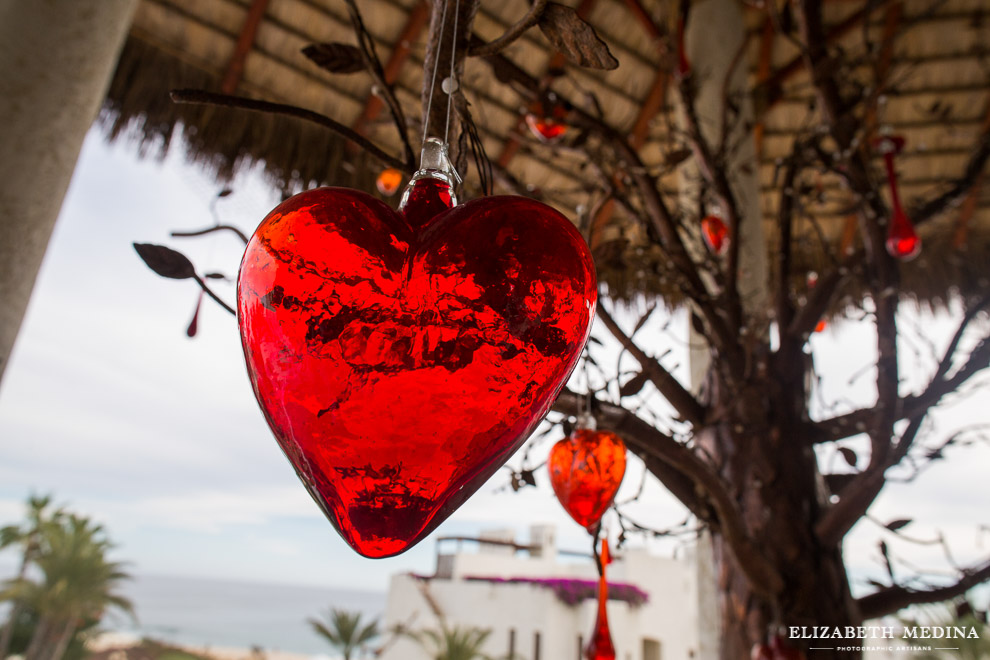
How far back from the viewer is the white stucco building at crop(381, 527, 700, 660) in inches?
291

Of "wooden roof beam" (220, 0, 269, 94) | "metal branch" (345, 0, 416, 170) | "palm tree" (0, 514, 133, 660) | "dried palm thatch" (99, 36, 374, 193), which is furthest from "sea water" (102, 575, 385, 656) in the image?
"metal branch" (345, 0, 416, 170)

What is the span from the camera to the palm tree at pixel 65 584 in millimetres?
11594

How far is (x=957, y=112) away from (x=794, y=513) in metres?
4.22

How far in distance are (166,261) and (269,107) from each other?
0.17 m

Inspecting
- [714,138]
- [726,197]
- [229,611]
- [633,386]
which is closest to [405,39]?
[714,138]

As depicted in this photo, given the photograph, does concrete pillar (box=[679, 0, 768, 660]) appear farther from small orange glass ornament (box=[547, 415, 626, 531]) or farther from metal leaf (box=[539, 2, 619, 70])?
metal leaf (box=[539, 2, 619, 70])

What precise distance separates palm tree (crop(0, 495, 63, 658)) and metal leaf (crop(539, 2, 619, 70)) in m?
14.0

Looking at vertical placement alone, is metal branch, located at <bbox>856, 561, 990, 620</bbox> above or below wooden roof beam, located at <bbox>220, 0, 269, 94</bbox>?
below

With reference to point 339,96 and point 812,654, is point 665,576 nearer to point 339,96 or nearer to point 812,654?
point 339,96

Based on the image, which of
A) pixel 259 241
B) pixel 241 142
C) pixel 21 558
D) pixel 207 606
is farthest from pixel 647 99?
pixel 207 606

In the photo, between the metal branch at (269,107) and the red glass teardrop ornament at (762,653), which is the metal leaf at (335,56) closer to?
the metal branch at (269,107)

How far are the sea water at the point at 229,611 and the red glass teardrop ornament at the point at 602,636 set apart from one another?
66.6 ft

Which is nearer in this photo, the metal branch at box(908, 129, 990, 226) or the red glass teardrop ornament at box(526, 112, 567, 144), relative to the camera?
the metal branch at box(908, 129, 990, 226)

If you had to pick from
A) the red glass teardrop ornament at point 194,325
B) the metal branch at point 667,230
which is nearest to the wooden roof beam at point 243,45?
the metal branch at point 667,230
